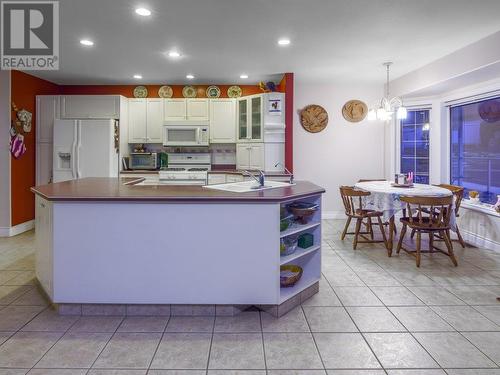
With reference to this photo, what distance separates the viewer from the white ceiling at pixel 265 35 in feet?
10.9

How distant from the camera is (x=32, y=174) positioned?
19.9 feet

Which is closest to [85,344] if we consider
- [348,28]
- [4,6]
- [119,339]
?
[119,339]

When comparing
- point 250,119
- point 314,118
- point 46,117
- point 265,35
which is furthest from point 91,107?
point 314,118

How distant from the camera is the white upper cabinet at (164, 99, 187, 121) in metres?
6.50

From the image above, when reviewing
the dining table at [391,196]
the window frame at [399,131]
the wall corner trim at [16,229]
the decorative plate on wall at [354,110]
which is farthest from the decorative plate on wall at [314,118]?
the wall corner trim at [16,229]

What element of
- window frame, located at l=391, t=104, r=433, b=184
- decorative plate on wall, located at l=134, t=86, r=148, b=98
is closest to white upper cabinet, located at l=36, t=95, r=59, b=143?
decorative plate on wall, located at l=134, t=86, r=148, b=98

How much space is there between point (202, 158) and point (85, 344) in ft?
15.1

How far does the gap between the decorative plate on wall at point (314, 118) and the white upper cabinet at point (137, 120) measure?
2.69m

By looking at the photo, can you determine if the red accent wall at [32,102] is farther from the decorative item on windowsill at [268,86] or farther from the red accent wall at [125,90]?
the decorative item on windowsill at [268,86]

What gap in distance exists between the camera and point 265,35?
408 centimetres

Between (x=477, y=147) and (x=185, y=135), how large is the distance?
4378 mm

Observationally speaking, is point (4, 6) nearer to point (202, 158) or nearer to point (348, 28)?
point (348, 28)

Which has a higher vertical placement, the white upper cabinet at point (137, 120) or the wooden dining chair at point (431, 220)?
the white upper cabinet at point (137, 120)

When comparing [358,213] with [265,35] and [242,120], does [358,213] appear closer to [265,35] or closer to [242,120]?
[265,35]
